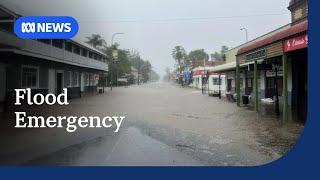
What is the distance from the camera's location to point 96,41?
293cm

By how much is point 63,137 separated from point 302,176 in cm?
180

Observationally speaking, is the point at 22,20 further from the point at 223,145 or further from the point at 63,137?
the point at 223,145

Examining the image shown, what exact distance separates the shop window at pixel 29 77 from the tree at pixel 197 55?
4.19 ft

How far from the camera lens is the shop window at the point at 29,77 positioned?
2.63 meters

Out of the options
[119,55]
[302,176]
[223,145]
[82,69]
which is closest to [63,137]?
[82,69]

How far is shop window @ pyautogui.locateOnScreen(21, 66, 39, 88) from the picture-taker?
2.63 m

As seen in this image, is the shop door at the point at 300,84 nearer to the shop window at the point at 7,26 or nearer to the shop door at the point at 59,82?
the shop door at the point at 59,82

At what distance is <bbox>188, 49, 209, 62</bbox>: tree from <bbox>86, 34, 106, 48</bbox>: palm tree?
0.75 meters

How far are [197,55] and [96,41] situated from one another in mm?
877

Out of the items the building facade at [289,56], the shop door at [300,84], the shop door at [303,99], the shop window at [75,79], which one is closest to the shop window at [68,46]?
the shop window at [75,79]

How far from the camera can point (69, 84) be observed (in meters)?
3.01

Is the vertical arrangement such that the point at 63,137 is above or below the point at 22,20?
below

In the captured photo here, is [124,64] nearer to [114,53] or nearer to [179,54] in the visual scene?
[114,53]

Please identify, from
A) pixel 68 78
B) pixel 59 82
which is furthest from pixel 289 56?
pixel 59 82
